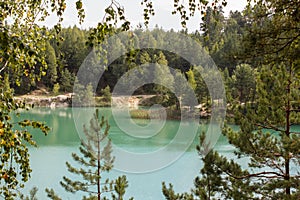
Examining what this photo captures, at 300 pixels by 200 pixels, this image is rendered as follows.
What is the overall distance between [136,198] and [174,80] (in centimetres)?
2381

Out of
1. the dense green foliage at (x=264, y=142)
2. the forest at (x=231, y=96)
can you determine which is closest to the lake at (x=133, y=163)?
the forest at (x=231, y=96)

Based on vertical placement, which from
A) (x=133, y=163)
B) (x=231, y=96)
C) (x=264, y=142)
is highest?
(x=231, y=96)

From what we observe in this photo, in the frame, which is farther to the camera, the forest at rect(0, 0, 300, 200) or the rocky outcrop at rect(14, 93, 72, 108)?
the rocky outcrop at rect(14, 93, 72, 108)

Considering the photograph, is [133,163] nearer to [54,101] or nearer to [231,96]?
[231,96]

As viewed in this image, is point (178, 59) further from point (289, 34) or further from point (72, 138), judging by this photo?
point (289, 34)

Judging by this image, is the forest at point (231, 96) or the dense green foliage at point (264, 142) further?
the dense green foliage at point (264, 142)

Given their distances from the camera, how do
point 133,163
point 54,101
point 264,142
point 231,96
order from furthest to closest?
1. point 54,101
2. point 133,163
3. point 231,96
4. point 264,142

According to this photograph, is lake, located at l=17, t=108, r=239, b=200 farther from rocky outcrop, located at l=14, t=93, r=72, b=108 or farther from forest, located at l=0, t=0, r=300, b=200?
rocky outcrop, located at l=14, t=93, r=72, b=108

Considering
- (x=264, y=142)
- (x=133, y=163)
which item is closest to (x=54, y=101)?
(x=133, y=163)

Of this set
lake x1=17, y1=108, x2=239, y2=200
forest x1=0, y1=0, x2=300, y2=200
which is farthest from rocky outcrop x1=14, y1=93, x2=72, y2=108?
forest x1=0, y1=0, x2=300, y2=200

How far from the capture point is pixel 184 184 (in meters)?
11.8

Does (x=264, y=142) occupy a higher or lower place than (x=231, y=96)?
lower

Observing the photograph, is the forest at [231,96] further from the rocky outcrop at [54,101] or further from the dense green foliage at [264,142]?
the rocky outcrop at [54,101]

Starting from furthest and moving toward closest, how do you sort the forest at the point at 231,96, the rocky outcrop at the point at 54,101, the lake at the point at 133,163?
the rocky outcrop at the point at 54,101 < the lake at the point at 133,163 < the forest at the point at 231,96
